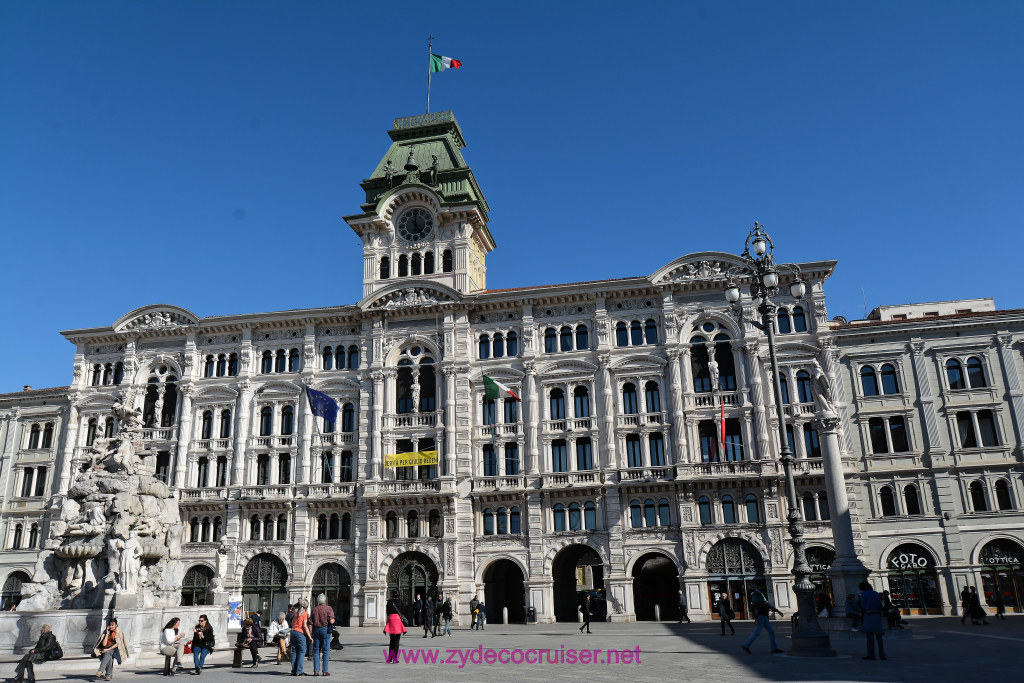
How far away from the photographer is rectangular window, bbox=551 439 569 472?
43.9 meters

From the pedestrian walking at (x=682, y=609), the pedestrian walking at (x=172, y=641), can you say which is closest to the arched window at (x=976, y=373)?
the pedestrian walking at (x=682, y=609)

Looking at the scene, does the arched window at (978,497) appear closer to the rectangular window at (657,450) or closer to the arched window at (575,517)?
the rectangular window at (657,450)

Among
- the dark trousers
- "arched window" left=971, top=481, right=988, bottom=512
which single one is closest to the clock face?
the dark trousers

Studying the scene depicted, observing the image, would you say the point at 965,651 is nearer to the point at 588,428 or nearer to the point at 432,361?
the point at 588,428

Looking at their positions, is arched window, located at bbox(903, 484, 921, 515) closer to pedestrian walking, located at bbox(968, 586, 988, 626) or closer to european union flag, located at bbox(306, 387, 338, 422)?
pedestrian walking, located at bbox(968, 586, 988, 626)

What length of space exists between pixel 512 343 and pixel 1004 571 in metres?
28.2

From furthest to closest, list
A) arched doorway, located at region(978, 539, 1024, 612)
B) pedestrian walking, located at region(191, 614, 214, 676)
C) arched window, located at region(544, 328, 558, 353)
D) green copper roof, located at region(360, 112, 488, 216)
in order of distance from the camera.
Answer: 1. green copper roof, located at region(360, 112, 488, 216)
2. arched window, located at region(544, 328, 558, 353)
3. arched doorway, located at region(978, 539, 1024, 612)
4. pedestrian walking, located at region(191, 614, 214, 676)

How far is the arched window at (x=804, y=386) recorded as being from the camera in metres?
42.5

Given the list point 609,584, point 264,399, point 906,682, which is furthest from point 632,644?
point 264,399

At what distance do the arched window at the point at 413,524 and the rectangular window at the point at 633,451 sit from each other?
12.3m

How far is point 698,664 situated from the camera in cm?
1898

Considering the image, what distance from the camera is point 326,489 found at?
45344mm

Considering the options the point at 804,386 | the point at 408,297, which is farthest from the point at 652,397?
the point at 408,297

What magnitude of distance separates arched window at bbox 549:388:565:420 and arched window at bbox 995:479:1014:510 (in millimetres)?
22711
